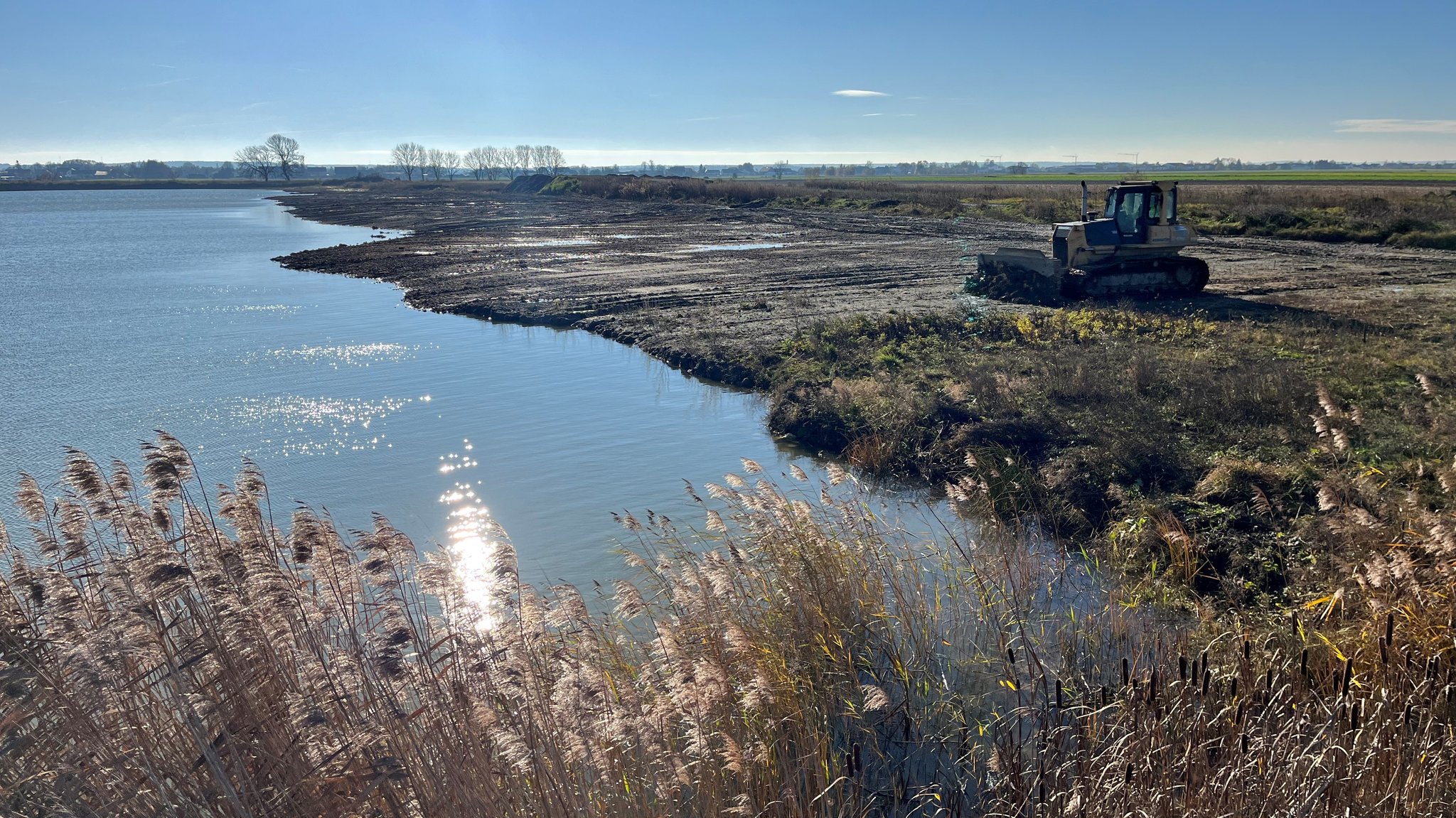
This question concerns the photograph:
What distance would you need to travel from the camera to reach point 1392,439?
10430 mm

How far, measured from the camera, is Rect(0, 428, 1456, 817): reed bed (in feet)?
13.0

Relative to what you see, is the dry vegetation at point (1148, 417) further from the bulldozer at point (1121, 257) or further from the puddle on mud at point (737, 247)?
the puddle on mud at point (737, 247)

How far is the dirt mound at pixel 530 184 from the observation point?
11775cm

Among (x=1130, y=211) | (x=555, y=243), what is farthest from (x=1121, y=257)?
(x=555, y=243)

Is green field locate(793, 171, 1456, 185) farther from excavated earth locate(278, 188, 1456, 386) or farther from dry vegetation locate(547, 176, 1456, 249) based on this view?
excavated earth locate(278, 188, 1456, 386)

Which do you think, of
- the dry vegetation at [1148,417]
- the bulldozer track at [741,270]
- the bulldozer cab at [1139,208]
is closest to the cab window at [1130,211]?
the bulldozer cab at [1139,208]

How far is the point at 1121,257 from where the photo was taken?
24188mm

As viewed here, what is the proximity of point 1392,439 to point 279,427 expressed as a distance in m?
14.3

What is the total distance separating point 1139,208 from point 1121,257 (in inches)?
53.8

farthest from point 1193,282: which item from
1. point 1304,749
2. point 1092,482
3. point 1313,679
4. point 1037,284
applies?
point 1304,749

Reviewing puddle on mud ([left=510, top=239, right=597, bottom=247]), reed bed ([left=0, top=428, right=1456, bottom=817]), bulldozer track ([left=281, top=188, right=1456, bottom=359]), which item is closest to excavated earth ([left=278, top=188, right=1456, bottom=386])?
bulldozer track ([left=281, top=188, right=1456, bottom=359])

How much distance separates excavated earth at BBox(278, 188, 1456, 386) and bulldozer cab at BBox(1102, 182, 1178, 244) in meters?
2.17

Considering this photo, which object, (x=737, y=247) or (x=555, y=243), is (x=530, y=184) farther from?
(x=737, y=247)

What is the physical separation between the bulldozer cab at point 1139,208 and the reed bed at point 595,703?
19447 mm
